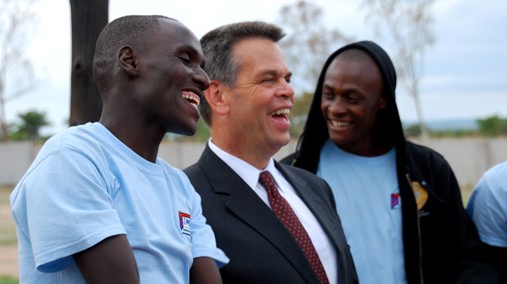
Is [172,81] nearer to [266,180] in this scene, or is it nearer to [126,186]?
[126,186]

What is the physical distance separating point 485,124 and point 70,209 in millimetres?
37811

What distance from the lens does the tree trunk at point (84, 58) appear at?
328 cm

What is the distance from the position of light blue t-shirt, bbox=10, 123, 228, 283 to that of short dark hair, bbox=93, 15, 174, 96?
0.51 ft

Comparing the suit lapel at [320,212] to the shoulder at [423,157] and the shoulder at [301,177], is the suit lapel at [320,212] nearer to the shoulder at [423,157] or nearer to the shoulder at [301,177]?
the shoulder at [301,177]

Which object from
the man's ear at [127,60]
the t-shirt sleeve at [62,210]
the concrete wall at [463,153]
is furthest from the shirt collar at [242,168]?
the concrete wall at [463,153]

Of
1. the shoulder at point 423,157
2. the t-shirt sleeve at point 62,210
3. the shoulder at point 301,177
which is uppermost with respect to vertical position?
the t-shirt sleeve at point 62,210

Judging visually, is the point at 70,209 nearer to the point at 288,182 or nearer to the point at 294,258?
the point at 294,258

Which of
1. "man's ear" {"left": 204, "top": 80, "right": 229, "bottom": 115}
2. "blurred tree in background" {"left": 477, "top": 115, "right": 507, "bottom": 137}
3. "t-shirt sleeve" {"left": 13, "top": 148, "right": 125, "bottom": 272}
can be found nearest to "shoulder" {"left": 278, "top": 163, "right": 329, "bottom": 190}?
"man's ear" {"left": 204, "top": 80, "right": 229, "bottom": 115}

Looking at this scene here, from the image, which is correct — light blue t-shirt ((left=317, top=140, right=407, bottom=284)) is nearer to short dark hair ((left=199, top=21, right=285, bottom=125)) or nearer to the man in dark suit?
the man in dark suit

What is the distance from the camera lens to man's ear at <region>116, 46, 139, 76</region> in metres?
2.16

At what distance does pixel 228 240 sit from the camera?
3.05 metres

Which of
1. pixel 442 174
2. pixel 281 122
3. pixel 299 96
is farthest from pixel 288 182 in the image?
pixel 299 96

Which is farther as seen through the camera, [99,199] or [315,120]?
[315,120]

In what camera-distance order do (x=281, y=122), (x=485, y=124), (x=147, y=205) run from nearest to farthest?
1. (x=147, y=205)
2. (x=281, y=122)
3. (x=485, y=124)
